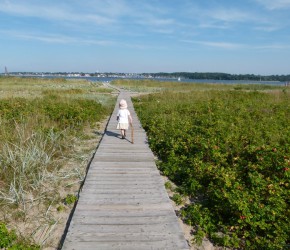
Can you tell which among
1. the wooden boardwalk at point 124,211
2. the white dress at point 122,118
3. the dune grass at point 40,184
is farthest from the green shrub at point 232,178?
the dune grass at point 40,184

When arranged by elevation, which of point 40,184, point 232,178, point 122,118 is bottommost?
point 40,184

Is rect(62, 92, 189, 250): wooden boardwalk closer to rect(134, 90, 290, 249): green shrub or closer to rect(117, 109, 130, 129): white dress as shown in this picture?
rect(134, 90, 290, 249): green shrub

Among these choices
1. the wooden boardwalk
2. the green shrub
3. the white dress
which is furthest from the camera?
the white dress

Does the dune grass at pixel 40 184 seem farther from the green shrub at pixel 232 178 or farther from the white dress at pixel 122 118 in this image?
the green shrub at pixel 232 178

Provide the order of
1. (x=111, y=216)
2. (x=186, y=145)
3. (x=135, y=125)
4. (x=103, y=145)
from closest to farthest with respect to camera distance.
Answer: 1. (x=111, y=216)
2. (x=186, y=145)
3. (x=103, y=145)
4. (x=135, y=125)

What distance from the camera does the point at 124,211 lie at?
13.2 ft

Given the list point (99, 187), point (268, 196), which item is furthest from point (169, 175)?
point (268, 196)

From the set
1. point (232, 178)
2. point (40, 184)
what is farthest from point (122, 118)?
point (232, 178)

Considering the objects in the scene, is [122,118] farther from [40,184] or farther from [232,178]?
[232,178]

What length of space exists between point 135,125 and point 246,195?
763cm

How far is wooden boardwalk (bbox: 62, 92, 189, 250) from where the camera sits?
3295 millimetres

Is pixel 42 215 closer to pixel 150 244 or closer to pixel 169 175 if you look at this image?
pixel 150 244

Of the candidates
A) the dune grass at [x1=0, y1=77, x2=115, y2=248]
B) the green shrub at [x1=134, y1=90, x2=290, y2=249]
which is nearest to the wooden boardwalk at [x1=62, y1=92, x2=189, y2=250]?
the dune grass at [x1=0, y1=77, x2=115, y2=248]

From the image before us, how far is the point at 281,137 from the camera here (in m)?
7.03
